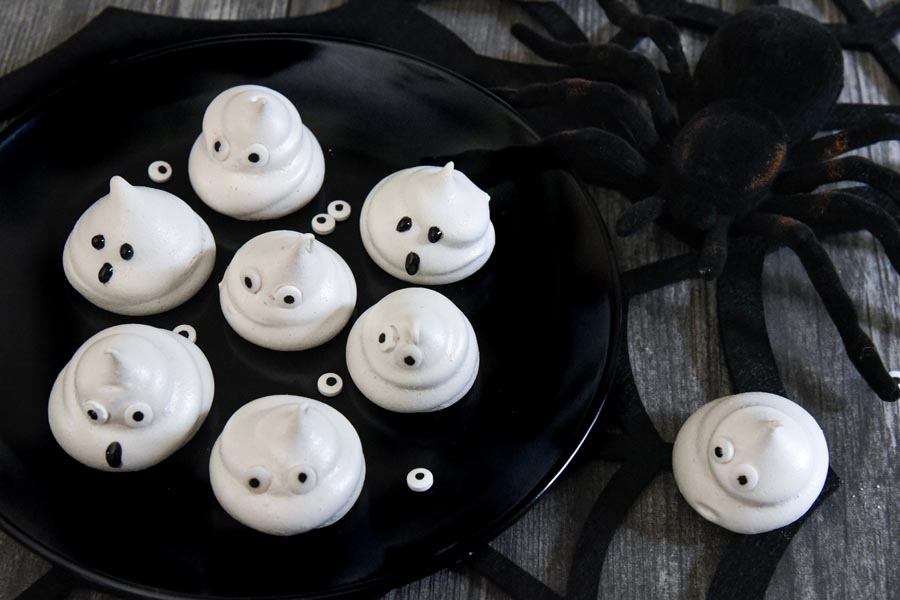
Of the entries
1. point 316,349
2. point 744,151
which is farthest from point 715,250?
point 316,349

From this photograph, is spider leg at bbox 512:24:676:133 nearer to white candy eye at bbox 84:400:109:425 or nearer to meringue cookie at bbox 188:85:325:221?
meringue cookie at bbox 188:85:325:221

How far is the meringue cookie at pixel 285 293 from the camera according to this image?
984 mm

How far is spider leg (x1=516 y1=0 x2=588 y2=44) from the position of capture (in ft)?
4.35

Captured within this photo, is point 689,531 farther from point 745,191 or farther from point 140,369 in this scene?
point 140,369

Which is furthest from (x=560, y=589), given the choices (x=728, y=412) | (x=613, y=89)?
(x=613, y=89)

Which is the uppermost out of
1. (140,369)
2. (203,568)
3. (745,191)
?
(745,191)

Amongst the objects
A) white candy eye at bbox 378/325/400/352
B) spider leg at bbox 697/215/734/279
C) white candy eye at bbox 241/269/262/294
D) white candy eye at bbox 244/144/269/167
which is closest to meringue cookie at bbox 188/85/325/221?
white candy eye at bbox 244/144/269/167

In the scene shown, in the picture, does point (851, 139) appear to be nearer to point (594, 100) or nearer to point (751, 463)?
point (594, 100)

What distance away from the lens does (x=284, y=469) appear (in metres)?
0.89

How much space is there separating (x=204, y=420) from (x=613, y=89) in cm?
61

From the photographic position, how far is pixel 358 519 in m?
0.95

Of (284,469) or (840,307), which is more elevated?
(840,307)

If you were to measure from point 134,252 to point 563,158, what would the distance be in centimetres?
50

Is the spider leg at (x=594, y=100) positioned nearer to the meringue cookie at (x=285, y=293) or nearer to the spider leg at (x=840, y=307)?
the spider leg at (x=840, y=307)
